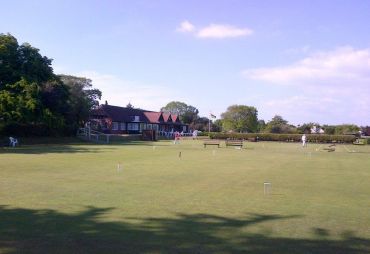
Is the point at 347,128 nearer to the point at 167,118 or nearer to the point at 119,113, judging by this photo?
the point at 167,118

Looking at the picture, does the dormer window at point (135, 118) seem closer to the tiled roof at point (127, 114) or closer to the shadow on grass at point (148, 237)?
the tiled roof at point (127, 114)

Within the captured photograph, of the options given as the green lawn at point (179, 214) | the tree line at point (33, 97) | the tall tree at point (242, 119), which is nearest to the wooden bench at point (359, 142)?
the tree line at point (33, 97)

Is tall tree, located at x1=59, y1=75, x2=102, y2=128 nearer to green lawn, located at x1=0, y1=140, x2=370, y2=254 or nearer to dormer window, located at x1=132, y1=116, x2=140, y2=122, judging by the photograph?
dormer window, located at x1=132, y1=116, x2=140, y2=122

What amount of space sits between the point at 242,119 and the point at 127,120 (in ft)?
100

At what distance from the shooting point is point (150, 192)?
12.0 metres

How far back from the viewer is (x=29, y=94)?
129ft

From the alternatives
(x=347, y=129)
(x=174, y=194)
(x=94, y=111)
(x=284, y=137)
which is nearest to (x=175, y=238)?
(x=174, y=194)

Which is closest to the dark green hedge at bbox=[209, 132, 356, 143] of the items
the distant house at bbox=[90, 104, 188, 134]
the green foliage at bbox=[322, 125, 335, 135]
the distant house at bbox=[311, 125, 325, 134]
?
the distant house at bbox=[90, 104, 188, 134]

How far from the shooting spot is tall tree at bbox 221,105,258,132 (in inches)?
4075

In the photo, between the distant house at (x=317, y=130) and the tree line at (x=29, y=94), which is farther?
the distant house at (x=317, y=130)

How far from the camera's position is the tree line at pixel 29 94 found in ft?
126

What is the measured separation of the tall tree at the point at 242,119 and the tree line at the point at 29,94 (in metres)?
53.9

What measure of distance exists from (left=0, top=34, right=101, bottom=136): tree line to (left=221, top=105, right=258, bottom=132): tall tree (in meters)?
53.9

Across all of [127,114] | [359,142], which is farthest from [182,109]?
[359,142]
